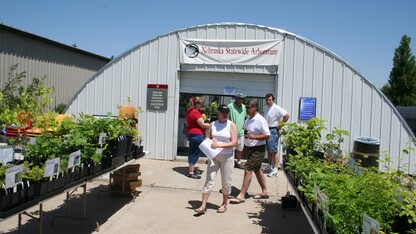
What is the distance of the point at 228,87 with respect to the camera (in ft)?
32.4

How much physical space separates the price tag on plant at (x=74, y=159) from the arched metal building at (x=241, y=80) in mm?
5650

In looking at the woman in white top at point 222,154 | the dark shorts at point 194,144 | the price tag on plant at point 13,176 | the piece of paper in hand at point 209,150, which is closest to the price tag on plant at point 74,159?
the price tag on plant at point 13,176

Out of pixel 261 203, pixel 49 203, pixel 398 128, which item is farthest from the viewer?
pixel 398 128

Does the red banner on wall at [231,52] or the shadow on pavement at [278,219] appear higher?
the red banner on wall at [231,52]

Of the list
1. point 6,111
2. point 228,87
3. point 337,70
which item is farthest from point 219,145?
point 337,70

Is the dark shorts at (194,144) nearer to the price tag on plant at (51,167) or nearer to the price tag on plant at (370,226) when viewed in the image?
the price tag on plant at (51,167)

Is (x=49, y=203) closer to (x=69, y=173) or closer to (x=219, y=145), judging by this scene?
(x=69, y=173)

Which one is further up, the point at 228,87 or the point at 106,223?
the point at 228,87

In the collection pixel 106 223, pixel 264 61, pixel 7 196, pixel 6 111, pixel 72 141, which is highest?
pixel 264 61

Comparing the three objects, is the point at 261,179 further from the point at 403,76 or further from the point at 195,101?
the point at 403,76

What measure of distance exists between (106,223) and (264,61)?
19.7ft

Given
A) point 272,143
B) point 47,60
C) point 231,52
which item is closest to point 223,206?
point 272,143

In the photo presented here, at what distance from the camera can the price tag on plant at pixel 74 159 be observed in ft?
13.5

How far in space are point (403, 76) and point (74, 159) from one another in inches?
1124
